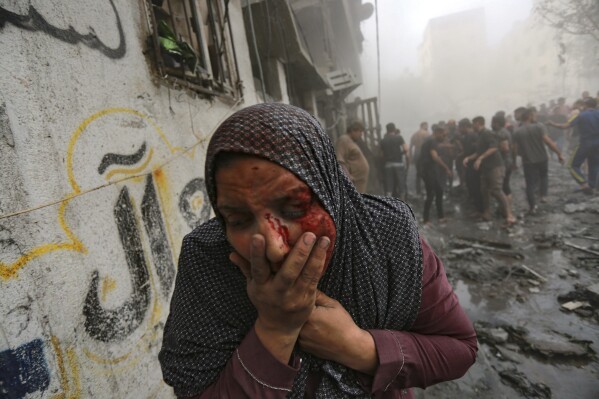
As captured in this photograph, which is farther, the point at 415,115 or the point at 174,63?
the point at 415,115

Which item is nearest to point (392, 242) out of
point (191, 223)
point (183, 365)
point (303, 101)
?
point (183, 365)

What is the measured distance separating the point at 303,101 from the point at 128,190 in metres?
6.86

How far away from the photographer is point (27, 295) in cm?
113

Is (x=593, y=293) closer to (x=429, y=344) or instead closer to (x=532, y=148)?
(x=429, y=344)

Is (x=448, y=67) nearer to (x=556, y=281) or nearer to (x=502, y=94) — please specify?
(x=502, y=94)

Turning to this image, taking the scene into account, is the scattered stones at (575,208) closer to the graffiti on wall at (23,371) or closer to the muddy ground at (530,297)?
the muddy ground at (530,297)

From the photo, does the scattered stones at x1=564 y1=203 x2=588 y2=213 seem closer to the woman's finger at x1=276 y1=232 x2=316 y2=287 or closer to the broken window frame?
the broken window frame

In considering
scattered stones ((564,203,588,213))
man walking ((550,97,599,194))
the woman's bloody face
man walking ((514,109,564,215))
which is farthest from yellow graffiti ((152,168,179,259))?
man walking ((550,97,599,194))

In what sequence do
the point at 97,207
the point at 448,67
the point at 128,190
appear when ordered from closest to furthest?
the point at 97,207, the point at 128,190, the point at 448,67

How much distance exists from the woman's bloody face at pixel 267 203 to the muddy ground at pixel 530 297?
7.71 ft

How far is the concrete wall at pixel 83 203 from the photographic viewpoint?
1134mm

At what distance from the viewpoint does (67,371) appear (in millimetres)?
1264

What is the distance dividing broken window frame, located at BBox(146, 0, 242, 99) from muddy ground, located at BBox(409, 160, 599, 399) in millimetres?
3104

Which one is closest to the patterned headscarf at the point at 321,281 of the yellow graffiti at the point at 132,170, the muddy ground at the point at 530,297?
the yellow graffiti at the point at 132,170
